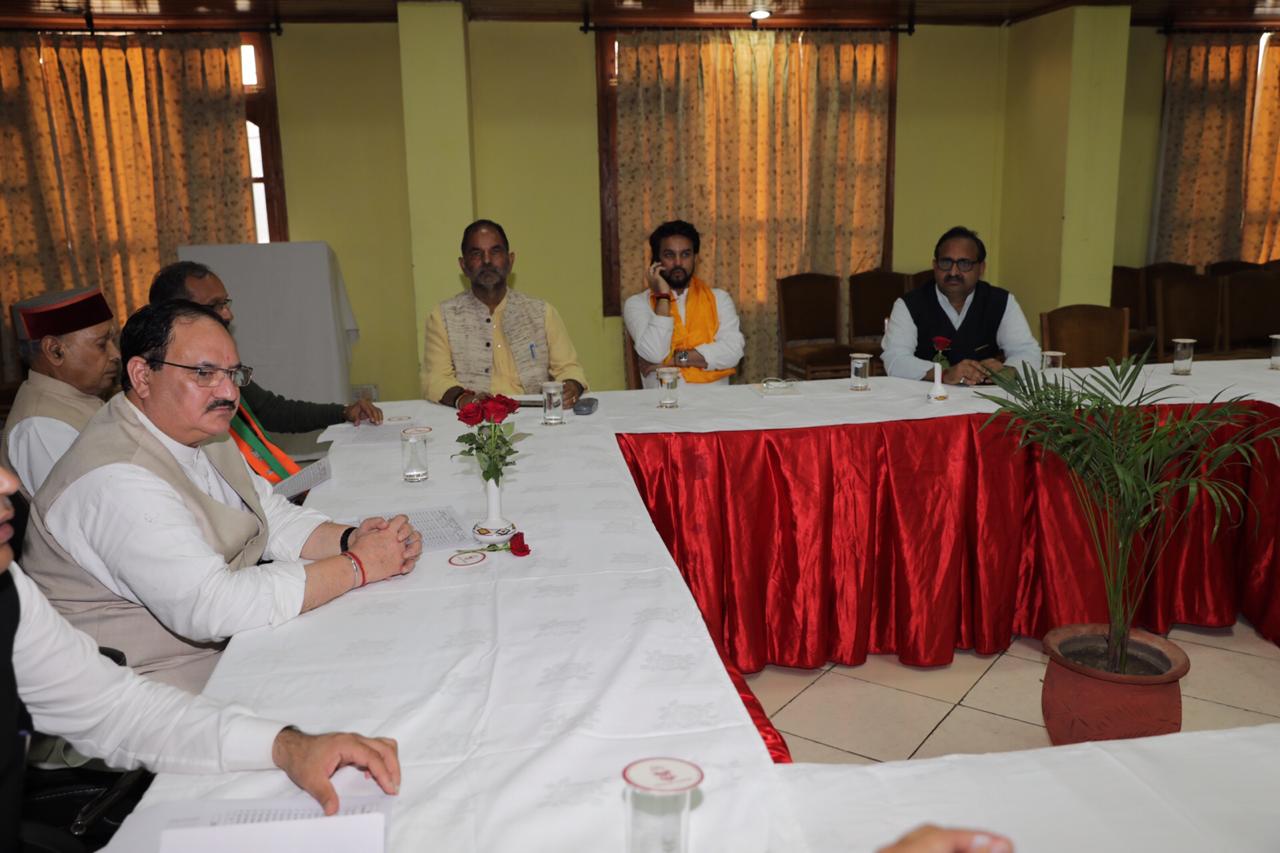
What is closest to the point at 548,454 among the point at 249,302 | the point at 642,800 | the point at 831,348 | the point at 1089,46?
the point at 642,800

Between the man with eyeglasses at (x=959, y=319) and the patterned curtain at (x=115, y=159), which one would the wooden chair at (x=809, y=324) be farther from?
the patterned curtain at (x=115, y=159)

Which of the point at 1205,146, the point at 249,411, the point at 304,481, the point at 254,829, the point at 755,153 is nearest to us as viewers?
the point at 254,829

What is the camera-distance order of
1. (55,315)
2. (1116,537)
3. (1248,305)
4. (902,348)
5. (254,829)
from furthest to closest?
1. (1248,305)
2. (902,348)
3. (55,315)
4. (1116,537)
5. (254,829)

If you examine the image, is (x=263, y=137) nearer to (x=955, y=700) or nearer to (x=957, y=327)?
(x=957, y=327)

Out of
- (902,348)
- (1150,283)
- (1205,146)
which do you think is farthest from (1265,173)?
(902,348)

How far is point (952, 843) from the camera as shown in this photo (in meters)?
0.74

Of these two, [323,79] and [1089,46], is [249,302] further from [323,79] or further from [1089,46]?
[1089,46]

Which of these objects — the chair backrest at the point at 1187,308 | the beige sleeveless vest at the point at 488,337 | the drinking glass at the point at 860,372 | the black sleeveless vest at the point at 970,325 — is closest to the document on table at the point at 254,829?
the drinking glass at the point at 860,372

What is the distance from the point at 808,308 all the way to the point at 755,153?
3.62 feet

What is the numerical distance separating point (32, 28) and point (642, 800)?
6735 mm

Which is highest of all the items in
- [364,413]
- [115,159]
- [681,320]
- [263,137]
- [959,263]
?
[263,137]

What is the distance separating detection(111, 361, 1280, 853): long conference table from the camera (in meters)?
1.00

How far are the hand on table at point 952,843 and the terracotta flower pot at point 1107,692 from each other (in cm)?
164

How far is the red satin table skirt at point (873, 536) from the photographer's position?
2.78 meters
